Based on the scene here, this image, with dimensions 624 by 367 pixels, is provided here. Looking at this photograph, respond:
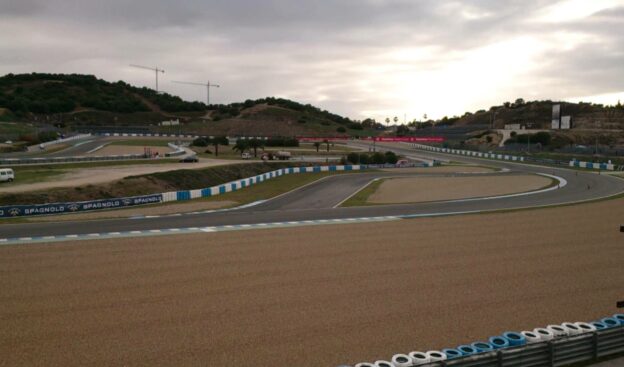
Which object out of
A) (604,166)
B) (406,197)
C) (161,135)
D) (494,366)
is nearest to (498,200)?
(406,197)

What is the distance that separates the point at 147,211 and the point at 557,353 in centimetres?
2887

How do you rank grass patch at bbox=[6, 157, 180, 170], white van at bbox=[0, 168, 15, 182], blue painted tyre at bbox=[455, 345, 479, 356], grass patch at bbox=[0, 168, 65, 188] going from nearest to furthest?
blue painted tyre at bbox=[455, 345, 479, 356], white van at bbox=[0, 168, 15, 182], grass patch at bbox=[0, 168, 65, 188], grass patch at bbox=[6, 157, 180, 170]

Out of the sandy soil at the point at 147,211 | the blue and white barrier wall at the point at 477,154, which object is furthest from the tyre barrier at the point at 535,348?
the blue and white barrier wall at the point at 477,154

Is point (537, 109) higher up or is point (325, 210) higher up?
point (537, 109)

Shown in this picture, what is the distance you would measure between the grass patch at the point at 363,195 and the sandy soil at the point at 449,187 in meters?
0.47

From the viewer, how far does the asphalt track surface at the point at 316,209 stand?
26.8 metres

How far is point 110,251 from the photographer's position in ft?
68.4

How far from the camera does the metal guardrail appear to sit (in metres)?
9.79

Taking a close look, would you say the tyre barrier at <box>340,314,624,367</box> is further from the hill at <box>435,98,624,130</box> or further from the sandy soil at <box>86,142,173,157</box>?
the hill at <box>435,98,624,130</box>

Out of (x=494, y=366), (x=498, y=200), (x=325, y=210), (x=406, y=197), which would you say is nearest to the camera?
(x=494, y=366)

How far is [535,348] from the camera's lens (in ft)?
33.7

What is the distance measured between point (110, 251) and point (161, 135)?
4842 inches

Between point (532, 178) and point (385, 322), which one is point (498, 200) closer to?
point (532, 178)

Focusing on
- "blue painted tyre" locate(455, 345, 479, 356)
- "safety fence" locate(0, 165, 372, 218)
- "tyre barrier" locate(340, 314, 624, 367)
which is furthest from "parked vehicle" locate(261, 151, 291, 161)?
"blue painted tyre" locate(455, 345, 479, 356)
